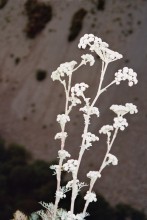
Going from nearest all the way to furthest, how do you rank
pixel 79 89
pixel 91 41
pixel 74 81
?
pixel 91 41
pixel 79 89
pixel 74 81

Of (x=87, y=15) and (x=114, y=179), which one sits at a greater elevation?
(x=87, y=15)

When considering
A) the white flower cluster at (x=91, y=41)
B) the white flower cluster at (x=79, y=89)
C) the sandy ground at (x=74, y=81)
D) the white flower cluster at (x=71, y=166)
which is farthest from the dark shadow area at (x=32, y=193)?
the white flower cluster at (x=91, y=41)

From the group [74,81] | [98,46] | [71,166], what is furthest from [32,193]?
[98,46]

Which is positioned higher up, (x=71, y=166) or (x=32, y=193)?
(x=32, y=193)

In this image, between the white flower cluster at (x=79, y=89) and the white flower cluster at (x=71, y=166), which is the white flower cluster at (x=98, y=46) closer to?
the white flower cluster at (x=79, y=89)

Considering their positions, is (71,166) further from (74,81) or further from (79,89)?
(74,81)

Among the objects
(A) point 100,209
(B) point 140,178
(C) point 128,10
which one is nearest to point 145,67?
(C) point 128,10

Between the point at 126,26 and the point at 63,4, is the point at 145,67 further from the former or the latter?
the point at 63,4

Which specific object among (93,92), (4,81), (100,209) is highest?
(4,81)

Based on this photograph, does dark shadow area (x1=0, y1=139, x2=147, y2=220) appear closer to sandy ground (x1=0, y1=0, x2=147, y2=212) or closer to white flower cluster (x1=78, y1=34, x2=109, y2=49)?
sandy ground (x1=0, y1=0, x2=147, y2=212)
